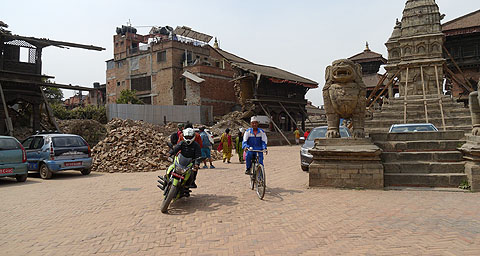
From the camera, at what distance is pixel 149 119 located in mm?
29734

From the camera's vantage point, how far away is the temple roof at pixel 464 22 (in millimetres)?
30016

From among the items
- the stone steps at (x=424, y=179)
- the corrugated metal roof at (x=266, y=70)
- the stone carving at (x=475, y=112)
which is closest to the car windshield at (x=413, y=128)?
the stone carving at (x=475, y=112)

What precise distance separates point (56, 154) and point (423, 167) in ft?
35.6

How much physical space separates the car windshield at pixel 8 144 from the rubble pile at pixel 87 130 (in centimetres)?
1138

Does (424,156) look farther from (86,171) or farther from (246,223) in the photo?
(86,171)

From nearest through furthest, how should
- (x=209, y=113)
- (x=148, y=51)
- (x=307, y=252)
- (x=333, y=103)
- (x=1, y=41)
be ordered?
(x=307, y=252), (x=333, y=103), (x=1, y=41), (x=209, y=113), (x=148, y=51)

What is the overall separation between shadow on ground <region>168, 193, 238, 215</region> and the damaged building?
70.6 ft

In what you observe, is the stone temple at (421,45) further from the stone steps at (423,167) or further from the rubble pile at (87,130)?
the rubble pile at (87,130)

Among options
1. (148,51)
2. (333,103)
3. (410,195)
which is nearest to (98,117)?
(148,51)

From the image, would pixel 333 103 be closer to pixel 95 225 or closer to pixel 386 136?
pixel 386 136

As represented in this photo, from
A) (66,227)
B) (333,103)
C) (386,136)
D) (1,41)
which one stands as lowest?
(66,227)

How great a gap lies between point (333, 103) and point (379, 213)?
11.5 feet

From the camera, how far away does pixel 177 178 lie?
5.92m

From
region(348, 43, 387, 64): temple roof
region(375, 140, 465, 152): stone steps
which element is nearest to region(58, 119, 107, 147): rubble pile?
region(375, 140, 465, 152): stone steps
